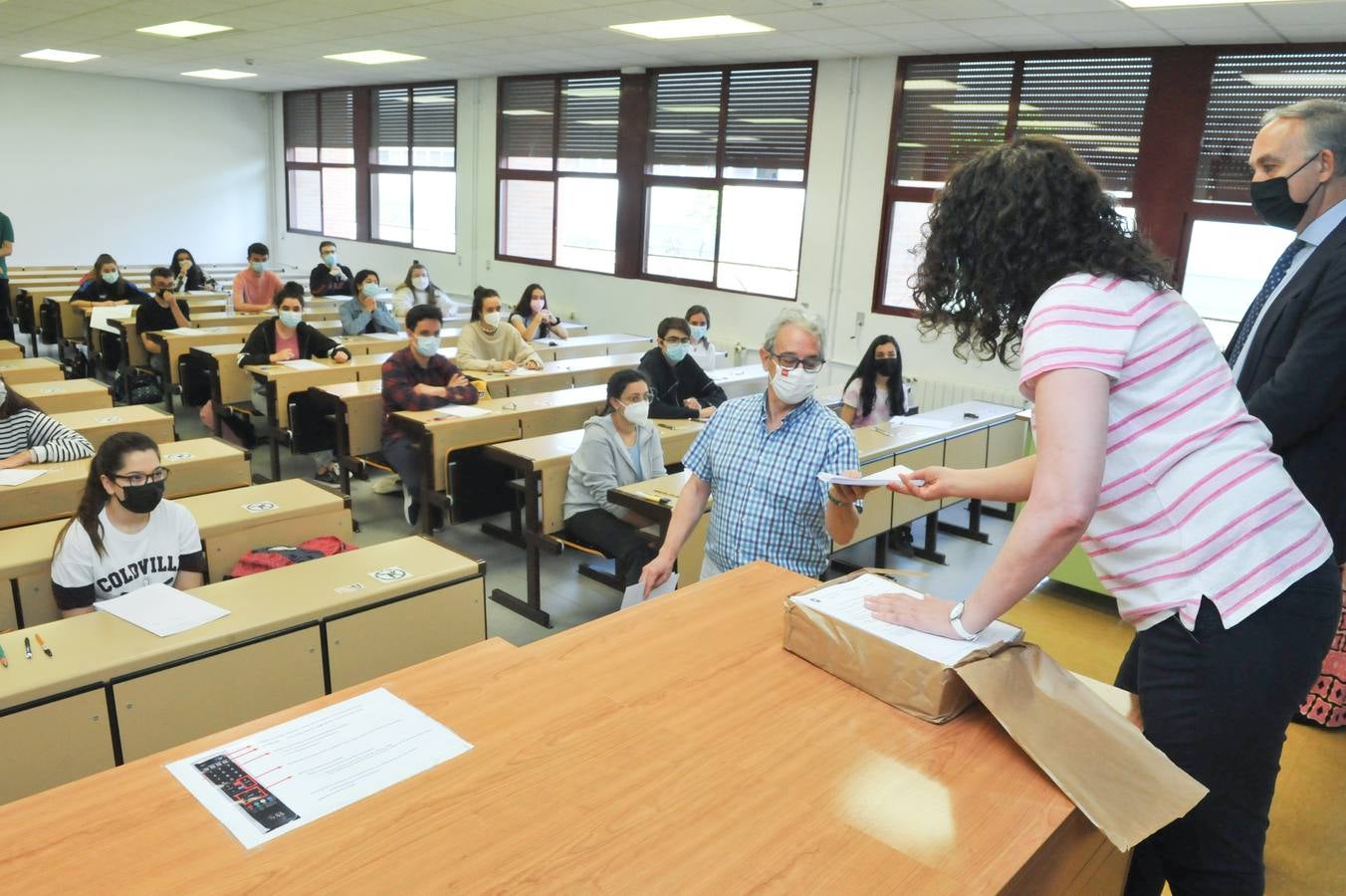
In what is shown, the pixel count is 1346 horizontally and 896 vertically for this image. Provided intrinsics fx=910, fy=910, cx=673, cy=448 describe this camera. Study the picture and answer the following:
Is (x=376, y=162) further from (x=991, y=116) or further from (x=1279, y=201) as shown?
(x=1279, y=201)

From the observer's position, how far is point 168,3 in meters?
7.14

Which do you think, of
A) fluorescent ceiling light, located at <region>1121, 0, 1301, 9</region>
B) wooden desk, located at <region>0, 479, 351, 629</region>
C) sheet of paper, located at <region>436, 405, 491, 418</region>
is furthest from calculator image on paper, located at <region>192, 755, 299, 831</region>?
fluorescent ceiling light, located at <region>1121, 0, 1301, 9</region>

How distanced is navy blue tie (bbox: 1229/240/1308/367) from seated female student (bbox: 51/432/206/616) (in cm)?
292

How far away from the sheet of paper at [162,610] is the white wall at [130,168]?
42.1 feet

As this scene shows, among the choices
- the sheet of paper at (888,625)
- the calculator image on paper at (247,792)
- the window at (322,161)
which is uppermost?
the window at (322,161)

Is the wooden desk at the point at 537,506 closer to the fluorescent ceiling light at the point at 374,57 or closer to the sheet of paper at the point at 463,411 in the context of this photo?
the sheet of paper at the point at 463,411

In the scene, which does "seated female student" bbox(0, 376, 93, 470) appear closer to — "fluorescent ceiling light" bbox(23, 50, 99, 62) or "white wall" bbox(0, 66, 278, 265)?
"fluorescent ceiling light" bbox(23, 50, 99, 62)

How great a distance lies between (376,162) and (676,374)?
8431 mm

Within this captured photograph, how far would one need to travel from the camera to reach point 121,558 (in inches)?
107

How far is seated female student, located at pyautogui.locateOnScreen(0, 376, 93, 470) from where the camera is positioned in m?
3.70

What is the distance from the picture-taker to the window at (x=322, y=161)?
12.8m

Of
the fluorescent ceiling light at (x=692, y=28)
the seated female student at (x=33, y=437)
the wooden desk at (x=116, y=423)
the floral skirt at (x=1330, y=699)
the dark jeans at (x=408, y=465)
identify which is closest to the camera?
the floral skirt at (x=1330, y=699)

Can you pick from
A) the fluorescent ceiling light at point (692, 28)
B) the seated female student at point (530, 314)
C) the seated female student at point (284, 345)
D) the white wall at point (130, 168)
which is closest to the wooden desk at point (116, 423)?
the seated female student at point (284, 345)

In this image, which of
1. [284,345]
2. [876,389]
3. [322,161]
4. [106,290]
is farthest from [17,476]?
[322,161]
